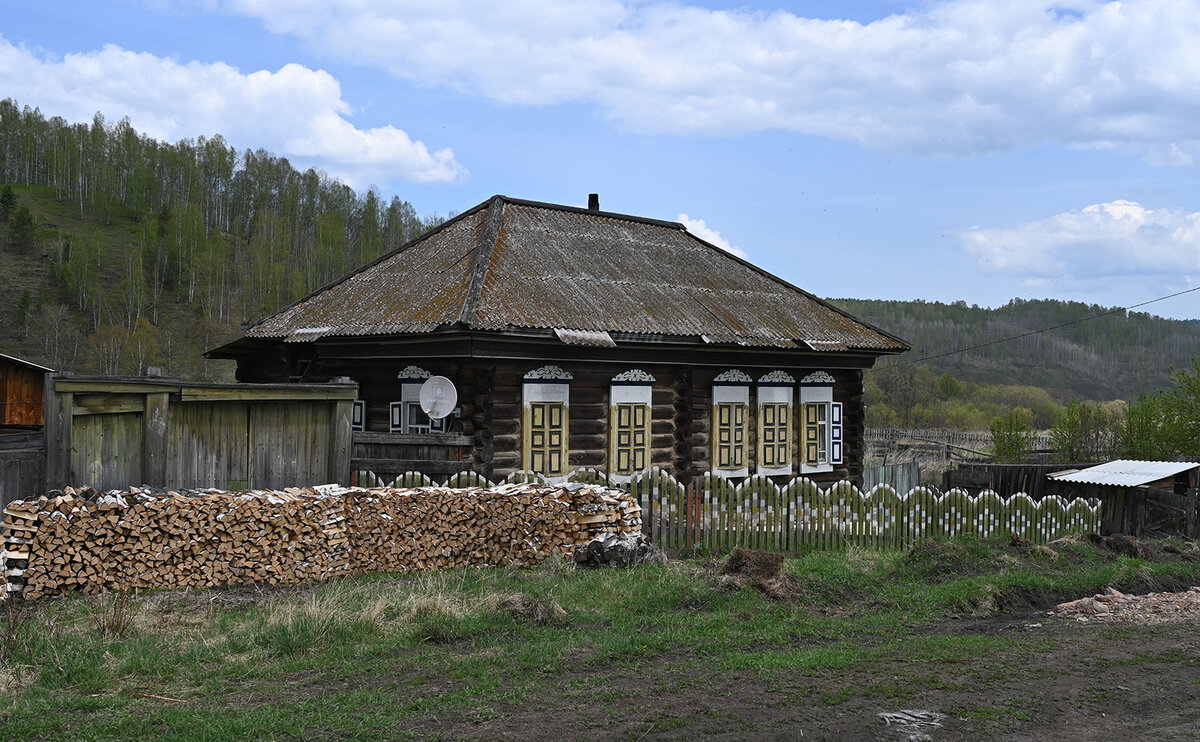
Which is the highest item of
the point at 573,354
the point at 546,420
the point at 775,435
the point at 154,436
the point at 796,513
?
the point at 573,354

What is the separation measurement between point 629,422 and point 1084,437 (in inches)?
953

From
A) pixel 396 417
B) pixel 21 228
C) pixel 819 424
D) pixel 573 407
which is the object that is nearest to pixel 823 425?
Answer: pixel 819 424

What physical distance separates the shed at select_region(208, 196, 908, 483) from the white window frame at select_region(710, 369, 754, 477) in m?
0.03

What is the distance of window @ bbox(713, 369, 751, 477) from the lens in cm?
1780

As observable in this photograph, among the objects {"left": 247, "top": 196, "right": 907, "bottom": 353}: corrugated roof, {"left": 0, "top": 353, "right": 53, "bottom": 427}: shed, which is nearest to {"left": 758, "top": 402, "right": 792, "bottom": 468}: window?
{"left": 247, "top": 196, "right": 907, "bottom": 353}: corrugated roof

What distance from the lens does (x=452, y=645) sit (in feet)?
24.5

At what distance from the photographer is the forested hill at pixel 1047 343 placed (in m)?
109

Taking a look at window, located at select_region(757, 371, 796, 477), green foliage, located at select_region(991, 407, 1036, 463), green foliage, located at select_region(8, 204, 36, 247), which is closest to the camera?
window, located at select_region(757, 371, 796, 477)

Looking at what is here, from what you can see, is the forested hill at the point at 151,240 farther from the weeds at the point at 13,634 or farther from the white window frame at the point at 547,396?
the weeds at the point at 13,634

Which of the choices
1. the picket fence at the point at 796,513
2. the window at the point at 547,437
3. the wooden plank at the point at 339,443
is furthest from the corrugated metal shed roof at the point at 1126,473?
the wooden plank at the point at 339,443

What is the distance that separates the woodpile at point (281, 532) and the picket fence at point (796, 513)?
1206mm

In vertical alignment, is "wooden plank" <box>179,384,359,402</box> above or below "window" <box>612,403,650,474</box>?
above

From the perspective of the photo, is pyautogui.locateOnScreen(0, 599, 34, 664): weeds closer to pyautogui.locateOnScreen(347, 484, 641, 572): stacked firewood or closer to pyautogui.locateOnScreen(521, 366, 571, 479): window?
pyautogui.locateOnScreen(347, 484, 641, 572): stacked firewood

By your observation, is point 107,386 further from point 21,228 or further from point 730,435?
point 21,228
